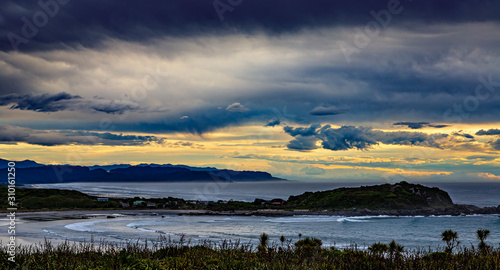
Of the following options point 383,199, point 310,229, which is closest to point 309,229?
point 310,229

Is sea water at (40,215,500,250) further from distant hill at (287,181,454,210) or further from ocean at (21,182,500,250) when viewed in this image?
distant hill at (287,181,454,210)

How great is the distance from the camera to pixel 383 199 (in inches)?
3686

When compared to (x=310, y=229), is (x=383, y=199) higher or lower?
higher

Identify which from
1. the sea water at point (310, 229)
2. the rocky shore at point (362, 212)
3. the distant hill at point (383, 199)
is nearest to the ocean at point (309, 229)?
the sea water at point (310, 229)

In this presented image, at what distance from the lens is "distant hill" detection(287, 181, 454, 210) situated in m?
92.3

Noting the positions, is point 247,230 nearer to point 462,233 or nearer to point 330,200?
point 462,233

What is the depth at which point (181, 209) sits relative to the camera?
94562 mm

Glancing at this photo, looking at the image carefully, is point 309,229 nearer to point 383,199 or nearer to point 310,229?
point 310,229

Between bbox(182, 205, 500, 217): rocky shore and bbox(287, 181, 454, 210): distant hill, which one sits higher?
bbox(287, 181, 454, 210): distant hill

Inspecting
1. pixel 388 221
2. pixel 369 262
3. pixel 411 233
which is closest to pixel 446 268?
pixel 369 262

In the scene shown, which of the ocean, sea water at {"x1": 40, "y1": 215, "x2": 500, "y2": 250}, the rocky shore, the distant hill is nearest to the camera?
sea water at {"x1": 40, "y1": 215, "x2": 500, "y2": 250}

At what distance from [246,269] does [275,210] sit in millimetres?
81375

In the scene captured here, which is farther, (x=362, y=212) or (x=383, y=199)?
(x=383, y=199)

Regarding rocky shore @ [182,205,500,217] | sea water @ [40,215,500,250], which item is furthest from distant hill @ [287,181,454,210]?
sea water @ [40,215,500,250]
